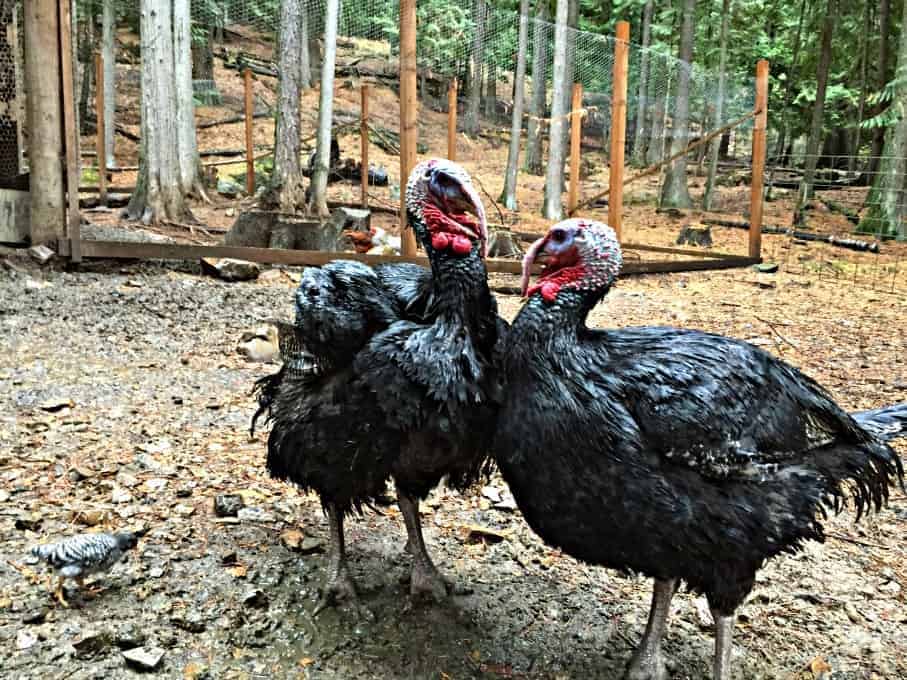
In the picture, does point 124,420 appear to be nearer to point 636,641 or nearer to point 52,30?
point 636,641

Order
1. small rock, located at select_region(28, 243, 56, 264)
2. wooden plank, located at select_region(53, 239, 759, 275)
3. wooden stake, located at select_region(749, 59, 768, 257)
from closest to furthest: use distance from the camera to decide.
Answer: small rock, located at select_region(28, 243, 56, 264)
wooden plank, located at select_region(53, 239, 759, 275)
wooden stake, located at select_region(749, 59, 768, 257)

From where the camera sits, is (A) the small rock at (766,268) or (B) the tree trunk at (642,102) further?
(B) the tree trunk at (642,102)

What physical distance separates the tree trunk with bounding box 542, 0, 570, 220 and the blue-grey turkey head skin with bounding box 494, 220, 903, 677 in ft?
36.8

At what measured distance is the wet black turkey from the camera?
2648 millimetres

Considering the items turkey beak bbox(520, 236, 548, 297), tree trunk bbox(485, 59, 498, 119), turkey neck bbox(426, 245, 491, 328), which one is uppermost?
tree trunk bbox(485, 59, 498, 119)

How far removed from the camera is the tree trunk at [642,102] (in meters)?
14.3

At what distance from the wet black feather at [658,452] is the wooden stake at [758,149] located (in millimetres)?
8885

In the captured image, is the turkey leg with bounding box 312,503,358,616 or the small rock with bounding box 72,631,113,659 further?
the turkey leg with bounding box 312,503,358,616

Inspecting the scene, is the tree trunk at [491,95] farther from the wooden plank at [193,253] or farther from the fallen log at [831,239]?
the wooden plank at [193,253]

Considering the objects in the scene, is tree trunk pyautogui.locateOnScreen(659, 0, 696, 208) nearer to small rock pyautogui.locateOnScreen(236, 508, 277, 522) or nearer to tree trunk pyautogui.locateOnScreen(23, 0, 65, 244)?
tree trunk pyautogui.locateOnScreen(23, 0, 65, 244)

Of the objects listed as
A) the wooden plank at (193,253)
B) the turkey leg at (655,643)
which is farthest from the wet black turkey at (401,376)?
the wooden plank at (193,253)

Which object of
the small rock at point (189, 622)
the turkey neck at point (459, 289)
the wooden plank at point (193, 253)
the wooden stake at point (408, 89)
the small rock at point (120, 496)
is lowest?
the small rock at point (189, 622)

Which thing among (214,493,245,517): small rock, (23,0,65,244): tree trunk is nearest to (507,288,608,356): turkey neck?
(214,493,245,517): small rock

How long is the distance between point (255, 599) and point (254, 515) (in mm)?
718
